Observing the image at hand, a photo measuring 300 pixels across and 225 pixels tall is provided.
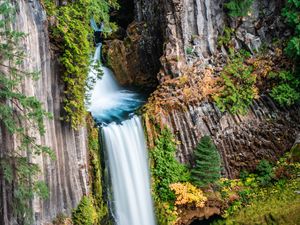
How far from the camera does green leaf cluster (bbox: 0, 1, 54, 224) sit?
9812mm

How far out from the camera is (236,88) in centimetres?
1852

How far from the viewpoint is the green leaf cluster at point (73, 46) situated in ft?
42.3

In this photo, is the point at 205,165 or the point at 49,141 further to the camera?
the point at 205,165

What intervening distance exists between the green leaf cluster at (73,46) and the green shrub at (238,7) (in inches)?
296

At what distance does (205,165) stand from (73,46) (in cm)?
729

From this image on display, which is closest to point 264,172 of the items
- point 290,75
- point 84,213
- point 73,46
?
point 290,75

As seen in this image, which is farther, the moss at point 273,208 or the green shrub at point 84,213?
the moss at point 273,208

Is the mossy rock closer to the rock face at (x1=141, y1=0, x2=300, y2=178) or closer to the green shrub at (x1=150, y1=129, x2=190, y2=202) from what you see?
the rock face at (x1=141, y1=0, x2=300, y2=178)

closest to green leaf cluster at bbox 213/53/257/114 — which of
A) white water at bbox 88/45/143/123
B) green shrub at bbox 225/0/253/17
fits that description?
green shrub at bbox 225/0/253/17

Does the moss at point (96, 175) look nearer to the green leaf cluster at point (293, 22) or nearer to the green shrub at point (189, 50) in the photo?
the green shrub at point (189, 50)

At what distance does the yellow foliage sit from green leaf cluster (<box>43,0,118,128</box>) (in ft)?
16.4

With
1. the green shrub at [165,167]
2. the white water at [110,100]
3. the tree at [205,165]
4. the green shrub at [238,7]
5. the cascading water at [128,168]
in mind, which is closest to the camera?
the cascading water at [128,168]

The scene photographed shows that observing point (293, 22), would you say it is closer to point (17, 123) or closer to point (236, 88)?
point (236, 88)

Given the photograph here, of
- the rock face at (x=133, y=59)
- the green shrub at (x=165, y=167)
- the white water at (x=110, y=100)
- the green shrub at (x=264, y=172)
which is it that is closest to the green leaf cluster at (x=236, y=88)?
the green shrub at (x=264, y=172)
